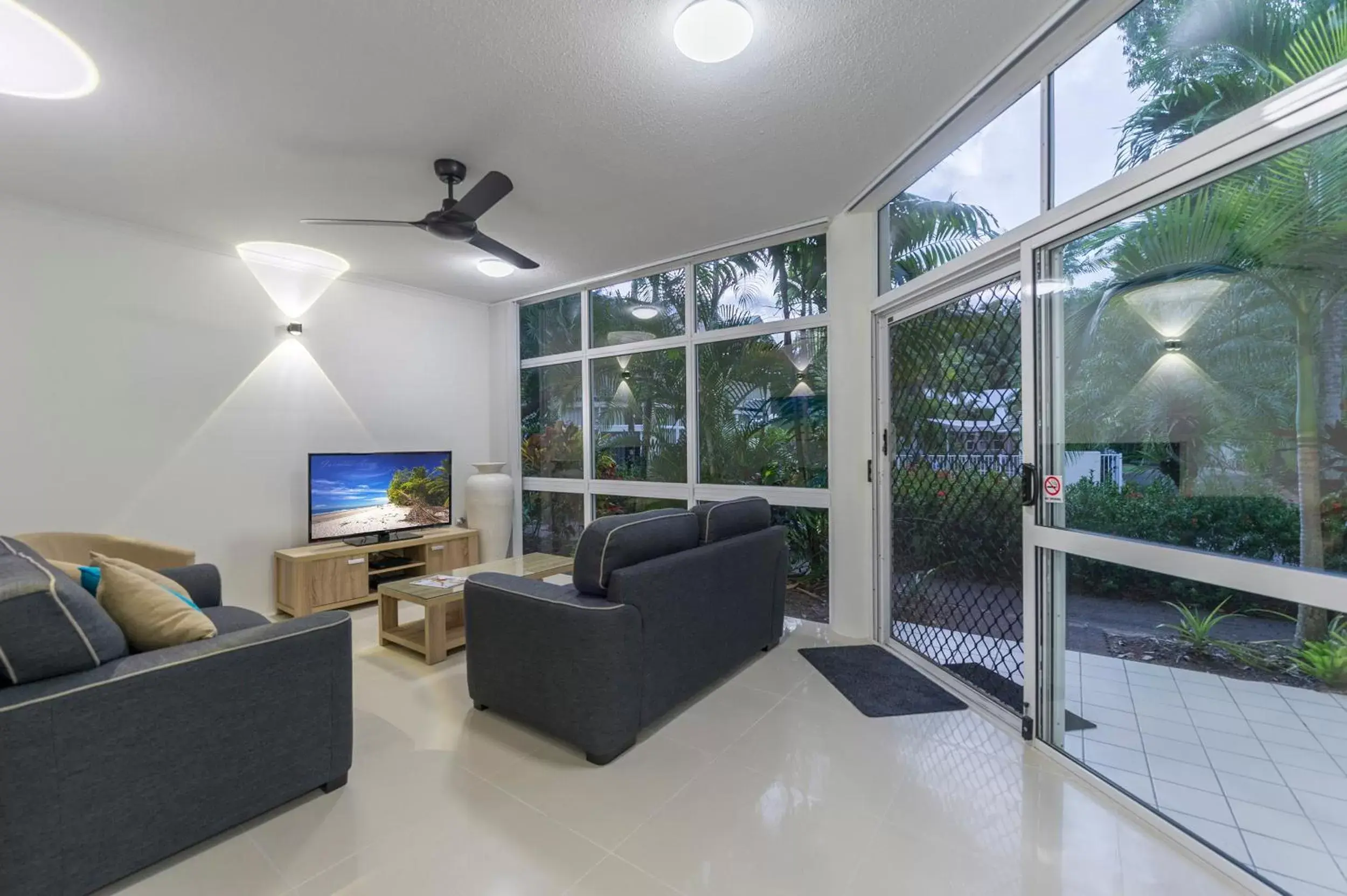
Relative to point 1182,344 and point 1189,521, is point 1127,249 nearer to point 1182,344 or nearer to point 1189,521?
point 1182,344

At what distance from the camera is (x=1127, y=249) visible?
5.84 feet

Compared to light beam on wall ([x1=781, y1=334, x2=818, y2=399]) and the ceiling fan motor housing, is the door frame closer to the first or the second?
light beam on wall ([x1=781, y1=334, x2=818, y2=399])

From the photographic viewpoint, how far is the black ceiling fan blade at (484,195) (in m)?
2.35

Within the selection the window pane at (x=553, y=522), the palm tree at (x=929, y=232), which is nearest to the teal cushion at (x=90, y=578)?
the window pane at (x=553, y=522)

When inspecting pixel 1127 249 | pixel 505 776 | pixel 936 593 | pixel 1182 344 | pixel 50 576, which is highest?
pixel 1127 249

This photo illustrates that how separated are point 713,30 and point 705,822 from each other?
101 inches

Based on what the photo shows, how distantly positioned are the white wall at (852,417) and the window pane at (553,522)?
241 cm

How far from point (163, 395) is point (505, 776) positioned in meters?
3.44

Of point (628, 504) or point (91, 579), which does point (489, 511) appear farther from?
point (91, 579)

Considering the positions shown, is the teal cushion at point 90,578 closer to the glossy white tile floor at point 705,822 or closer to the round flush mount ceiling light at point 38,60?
the glossy white tile floor at point 705,822

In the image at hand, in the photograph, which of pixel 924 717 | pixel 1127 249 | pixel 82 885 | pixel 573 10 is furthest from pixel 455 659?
pixel 1127 249

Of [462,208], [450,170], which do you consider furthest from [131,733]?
[450,170]

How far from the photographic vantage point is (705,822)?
1738 millimetres

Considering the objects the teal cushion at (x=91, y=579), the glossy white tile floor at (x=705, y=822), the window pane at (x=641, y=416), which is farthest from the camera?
the window pane at (x=641, y=416)
